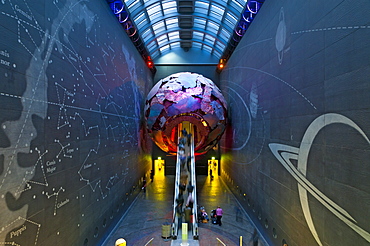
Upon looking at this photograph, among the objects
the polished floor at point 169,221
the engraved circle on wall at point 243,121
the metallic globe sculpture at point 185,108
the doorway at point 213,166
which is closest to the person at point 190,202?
the polished floor at point 169,221

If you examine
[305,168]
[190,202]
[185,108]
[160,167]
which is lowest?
[160,167]

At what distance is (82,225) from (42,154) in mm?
2521

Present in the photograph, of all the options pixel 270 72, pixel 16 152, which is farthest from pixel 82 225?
pixel 270 72

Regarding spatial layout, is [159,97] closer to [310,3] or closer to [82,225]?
[82,225]

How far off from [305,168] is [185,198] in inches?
161

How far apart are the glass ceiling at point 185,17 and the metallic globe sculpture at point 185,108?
3.36 meters

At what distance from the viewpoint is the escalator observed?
24.0 ft

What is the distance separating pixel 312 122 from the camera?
497 centimetres

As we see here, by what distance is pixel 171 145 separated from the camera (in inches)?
495

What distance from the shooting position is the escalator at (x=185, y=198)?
730cm

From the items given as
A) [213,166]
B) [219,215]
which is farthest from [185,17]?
[219,215]

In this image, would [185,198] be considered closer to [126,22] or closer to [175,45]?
[126,22]

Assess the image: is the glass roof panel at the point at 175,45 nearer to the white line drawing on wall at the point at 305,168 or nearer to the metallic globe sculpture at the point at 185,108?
the metallic globe sculpture at the point at 185,108

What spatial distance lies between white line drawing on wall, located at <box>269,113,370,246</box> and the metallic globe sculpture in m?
5.13
